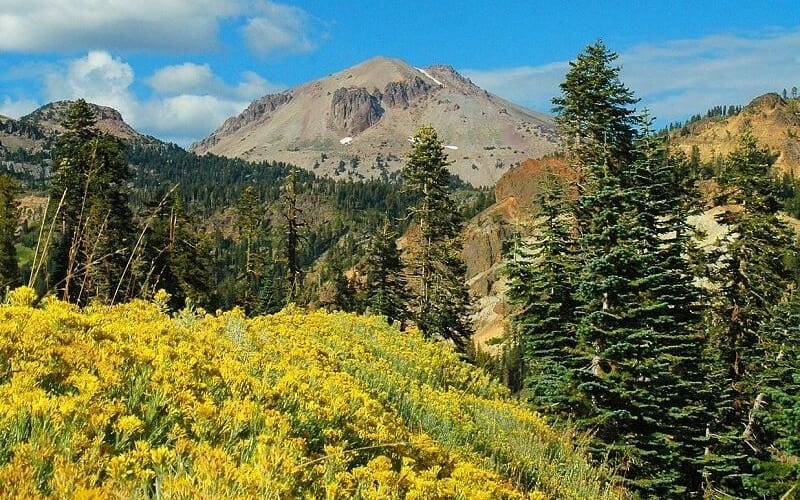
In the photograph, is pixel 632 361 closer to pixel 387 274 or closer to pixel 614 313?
pixel 614 313

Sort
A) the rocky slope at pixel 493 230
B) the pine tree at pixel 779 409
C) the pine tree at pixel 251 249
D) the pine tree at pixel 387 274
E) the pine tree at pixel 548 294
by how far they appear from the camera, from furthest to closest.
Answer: the rocky slope at pixel 493 230 → the pine tree at pixel 251 249 → the pine tree at pixel 387 274 → the pine tree at pixel 548 294 → the pine tree at pixel 779 409

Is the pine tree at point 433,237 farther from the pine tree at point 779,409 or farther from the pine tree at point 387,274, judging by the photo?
the pine tree at point 779,409

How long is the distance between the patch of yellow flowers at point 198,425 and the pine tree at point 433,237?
90.6 ft

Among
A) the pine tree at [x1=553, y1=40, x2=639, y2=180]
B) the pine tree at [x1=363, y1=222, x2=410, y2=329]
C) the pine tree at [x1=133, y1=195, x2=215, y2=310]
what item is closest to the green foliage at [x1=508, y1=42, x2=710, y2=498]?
the pine tree at [x1=553, y1=40, x2=639, y2=180]

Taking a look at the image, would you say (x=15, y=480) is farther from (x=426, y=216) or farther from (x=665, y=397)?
(x=426, y=216)

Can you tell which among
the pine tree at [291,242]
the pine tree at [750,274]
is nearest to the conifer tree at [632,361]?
the pine tree at [750,274]

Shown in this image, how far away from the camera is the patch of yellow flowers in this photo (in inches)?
98.0

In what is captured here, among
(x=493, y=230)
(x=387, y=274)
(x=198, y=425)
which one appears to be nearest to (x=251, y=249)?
(x=387, y=274)

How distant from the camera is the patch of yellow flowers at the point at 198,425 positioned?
249 centimetres

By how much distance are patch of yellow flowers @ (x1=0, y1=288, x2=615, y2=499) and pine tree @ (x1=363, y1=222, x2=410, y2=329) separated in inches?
1391

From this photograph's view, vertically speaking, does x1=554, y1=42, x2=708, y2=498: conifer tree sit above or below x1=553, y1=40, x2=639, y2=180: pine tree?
below

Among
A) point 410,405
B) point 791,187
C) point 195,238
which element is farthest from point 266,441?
point 791,187

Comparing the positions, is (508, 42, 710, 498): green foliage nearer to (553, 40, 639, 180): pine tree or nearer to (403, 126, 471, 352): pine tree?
(553, 40, 639, 180): pine tree

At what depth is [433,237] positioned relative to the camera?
3403 centimetres
